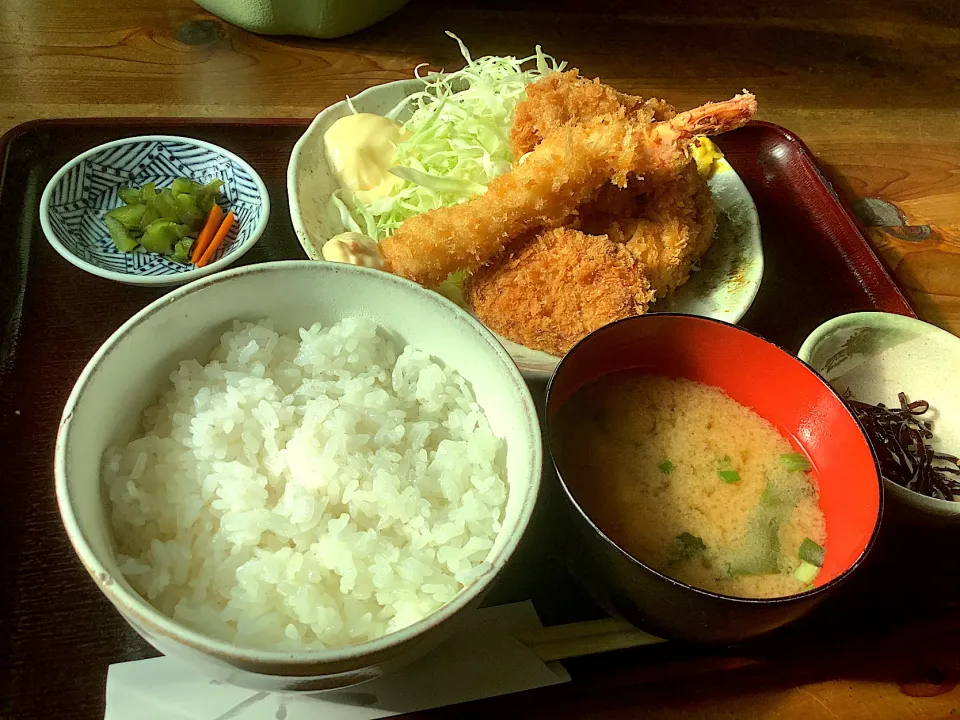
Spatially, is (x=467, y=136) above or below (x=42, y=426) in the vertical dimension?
above

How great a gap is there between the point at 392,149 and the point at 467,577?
141 cm

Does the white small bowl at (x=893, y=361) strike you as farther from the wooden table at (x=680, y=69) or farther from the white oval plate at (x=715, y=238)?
the wooden table at (x=680, y=69)

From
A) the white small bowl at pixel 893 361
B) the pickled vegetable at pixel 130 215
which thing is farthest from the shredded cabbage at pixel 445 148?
the white small bowl at pixel 893 361

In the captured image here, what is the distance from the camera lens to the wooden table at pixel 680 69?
7.40ft

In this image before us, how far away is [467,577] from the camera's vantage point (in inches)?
40.9

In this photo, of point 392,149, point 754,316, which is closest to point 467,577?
point 754,316

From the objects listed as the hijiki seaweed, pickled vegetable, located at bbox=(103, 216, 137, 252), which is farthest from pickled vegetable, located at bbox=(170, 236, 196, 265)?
the hijiki seaweed

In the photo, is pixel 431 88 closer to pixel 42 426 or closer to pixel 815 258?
pixel 815 258

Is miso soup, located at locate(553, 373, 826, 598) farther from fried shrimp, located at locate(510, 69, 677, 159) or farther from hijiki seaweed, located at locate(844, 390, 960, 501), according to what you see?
fried shrimp, located at locate(510, 69, 677, 159)

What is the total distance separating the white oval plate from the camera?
5.66ft

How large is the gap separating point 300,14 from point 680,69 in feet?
4.99

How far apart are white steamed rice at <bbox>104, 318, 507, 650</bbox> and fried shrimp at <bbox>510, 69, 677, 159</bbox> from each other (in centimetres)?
82

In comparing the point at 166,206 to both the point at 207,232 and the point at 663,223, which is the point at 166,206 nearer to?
the point at 207,232

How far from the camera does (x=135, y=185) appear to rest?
6.44 ft
